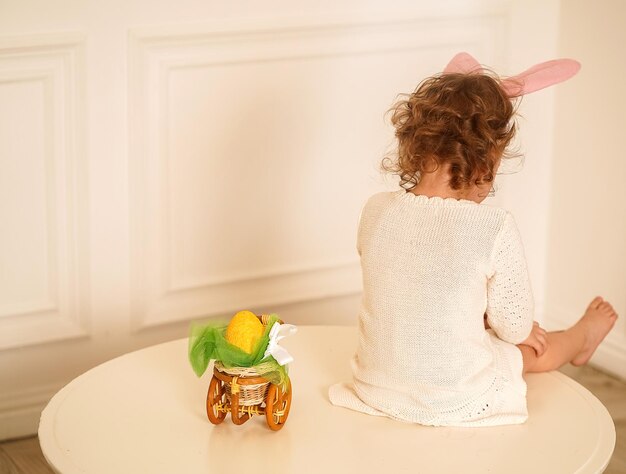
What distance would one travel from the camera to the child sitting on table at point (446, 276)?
1.62 metres

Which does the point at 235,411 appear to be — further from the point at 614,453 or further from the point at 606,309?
the point at 614,453

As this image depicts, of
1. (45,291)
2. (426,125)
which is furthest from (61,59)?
(426,125)

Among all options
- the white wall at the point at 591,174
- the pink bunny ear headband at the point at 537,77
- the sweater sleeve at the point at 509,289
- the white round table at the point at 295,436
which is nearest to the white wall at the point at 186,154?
the white wall at the point at 591,174

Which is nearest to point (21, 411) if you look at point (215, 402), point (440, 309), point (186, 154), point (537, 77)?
point (186, 154)

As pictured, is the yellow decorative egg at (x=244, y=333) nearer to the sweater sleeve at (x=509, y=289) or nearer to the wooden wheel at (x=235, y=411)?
the wooden wheel at (x=235, y=411)

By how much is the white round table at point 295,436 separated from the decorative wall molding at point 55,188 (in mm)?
475

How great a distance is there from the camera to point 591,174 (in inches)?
107

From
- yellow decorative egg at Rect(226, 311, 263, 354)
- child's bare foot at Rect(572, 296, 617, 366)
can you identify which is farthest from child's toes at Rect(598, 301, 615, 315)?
yellow decorative egg at Rect(226, 311, 263, 354)

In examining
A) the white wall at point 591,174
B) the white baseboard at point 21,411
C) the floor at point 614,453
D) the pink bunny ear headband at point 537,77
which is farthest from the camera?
the white wall at point 591,174

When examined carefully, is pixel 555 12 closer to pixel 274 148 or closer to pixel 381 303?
pixel 274 148

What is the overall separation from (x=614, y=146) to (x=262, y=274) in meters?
1.00

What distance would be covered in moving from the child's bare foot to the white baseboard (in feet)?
4.00

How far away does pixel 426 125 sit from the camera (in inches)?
65.5

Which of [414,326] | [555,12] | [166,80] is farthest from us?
[555,12]
